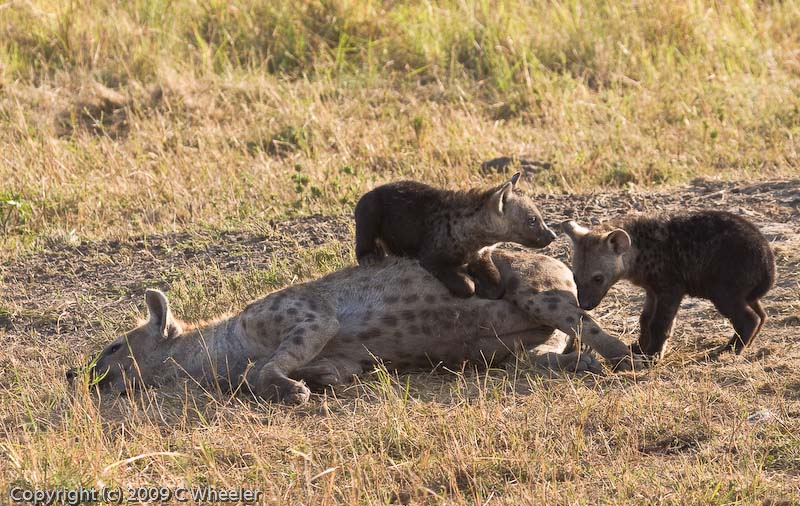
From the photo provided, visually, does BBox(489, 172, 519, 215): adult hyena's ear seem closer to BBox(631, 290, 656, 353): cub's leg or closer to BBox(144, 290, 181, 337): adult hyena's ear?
BBox(631, 290, 656, 353): cub's leg

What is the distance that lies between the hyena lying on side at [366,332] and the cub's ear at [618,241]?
0.28 m

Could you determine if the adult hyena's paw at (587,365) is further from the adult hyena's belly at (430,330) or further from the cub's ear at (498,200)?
the cub's ear at (498,200)

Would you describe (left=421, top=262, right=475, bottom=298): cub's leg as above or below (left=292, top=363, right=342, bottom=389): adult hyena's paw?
above

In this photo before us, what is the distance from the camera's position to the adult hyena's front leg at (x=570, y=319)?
18.0ft

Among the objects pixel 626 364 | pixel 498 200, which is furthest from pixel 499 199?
pixel 626 364

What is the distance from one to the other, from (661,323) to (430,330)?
105 centimetres

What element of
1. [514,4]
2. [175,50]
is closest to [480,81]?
[514,4]

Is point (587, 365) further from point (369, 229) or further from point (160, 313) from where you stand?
point (160, 313)

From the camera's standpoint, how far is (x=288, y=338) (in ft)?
18.3

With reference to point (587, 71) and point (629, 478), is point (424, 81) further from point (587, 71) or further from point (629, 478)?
point (629, 478)

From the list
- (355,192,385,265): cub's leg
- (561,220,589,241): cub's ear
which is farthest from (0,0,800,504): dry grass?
(355,192,385,265): cub's leg

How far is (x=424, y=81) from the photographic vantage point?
1060 cm

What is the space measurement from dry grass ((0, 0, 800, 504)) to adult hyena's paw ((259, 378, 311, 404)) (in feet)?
0.27

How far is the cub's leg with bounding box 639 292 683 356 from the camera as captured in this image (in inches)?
218
